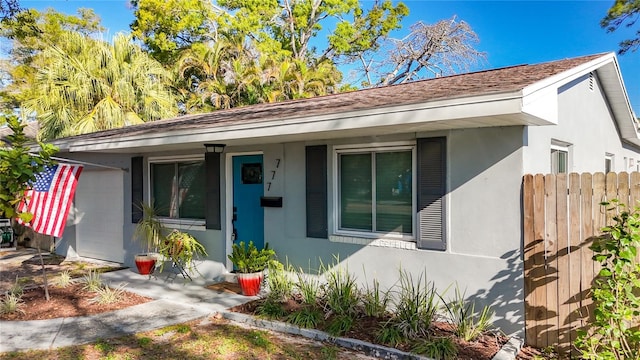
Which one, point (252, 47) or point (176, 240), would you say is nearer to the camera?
point (176, 240)

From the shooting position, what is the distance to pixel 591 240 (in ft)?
13.3

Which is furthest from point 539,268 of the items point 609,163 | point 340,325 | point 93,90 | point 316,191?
point 93,90

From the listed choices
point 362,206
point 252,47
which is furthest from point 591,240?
point 252,47

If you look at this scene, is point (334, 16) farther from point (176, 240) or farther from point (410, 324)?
point (410, 324)

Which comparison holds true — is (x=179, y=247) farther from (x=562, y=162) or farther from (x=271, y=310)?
(x=562, y=162)

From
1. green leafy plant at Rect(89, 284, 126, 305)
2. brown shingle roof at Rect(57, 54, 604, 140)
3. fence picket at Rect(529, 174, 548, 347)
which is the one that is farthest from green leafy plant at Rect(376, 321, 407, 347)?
green leafy plant at Rect(89, 284, 126, 305)

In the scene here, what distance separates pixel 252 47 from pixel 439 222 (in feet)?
60.6

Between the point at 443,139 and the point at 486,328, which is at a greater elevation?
Result: the point at 443,139

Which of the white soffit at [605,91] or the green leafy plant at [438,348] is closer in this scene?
the white soffit at [605,91]

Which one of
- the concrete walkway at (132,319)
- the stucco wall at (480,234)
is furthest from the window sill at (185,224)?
the stucco wall at (480,234)

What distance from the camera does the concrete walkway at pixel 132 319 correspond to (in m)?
4.53

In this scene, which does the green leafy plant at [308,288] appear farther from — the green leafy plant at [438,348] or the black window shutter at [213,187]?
the black window shutter at [213,187]

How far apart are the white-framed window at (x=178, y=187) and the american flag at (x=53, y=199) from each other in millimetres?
1875

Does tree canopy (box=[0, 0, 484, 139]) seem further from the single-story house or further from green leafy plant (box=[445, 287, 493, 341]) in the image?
green leafy plant (box=[445, 287, 493, 341])
